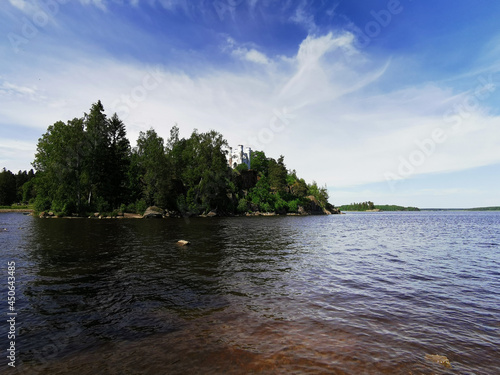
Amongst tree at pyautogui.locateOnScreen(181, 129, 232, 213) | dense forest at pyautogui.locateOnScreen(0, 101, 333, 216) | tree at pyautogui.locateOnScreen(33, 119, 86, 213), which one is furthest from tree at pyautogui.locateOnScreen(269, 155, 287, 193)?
tree at pyautogui.locateOnScreen(33, 119, 86, 213)

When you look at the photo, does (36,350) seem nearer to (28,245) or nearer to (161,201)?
(28,245)

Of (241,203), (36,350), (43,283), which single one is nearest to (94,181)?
(241,203)

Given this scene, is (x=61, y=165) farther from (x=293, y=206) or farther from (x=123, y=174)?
(x=293, y=206)

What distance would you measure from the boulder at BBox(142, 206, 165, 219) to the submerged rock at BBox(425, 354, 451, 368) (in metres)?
79.8

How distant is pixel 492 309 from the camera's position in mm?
11039

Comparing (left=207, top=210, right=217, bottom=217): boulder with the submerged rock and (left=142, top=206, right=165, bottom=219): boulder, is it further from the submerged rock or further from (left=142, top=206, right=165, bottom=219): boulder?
the submerged rock

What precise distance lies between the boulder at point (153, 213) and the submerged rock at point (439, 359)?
79.8 metres

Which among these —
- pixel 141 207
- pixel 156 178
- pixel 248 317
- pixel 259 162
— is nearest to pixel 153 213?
pixel 141 207

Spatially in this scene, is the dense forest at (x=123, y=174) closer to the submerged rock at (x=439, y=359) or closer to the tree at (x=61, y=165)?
the tree at (x=61, y=165)

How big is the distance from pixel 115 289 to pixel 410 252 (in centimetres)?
2645

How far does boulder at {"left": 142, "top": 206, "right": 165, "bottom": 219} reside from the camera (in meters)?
78.3

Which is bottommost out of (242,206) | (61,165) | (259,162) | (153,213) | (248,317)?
(248,317)

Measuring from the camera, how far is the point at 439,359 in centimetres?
714

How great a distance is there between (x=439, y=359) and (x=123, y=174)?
101 m
